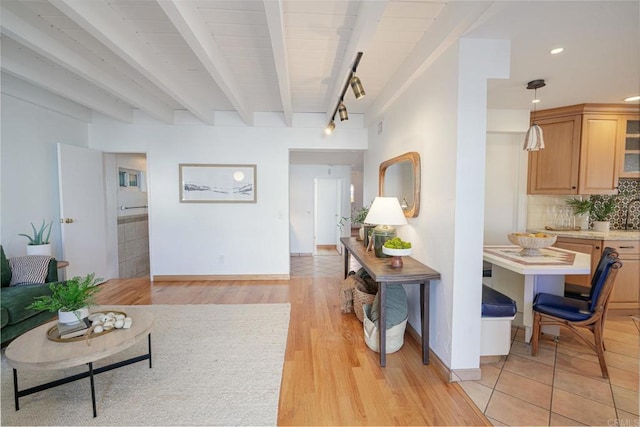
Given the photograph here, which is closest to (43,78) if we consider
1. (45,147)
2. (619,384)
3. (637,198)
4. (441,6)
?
(45,147)

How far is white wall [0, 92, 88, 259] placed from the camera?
294 cm

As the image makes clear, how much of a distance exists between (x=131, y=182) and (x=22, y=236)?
204 cm

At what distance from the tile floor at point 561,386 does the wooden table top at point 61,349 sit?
2.30m

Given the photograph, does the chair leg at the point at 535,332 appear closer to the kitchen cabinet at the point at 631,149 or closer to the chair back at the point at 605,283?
the chair back at the point at 605,283

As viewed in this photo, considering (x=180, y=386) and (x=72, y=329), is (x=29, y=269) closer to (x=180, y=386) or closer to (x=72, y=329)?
(x=72, y=329)

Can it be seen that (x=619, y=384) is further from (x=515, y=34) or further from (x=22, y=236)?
(x=22, y=236)

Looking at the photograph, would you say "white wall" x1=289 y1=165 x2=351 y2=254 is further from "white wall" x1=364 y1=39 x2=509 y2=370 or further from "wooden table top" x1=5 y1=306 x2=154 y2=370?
"wooden table top" x1=5 y1=306 x2=154 y2=370

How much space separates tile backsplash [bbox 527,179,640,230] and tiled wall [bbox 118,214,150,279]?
21.0 feet

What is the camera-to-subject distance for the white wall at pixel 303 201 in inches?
259

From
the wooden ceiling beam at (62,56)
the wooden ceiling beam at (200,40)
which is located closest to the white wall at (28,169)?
the wooden ceiling beam at (62,56)

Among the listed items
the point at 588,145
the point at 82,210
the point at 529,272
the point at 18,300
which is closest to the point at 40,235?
the point at 82,210

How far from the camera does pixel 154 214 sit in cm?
423

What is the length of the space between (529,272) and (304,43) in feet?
8.20

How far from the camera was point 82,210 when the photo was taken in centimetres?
377
